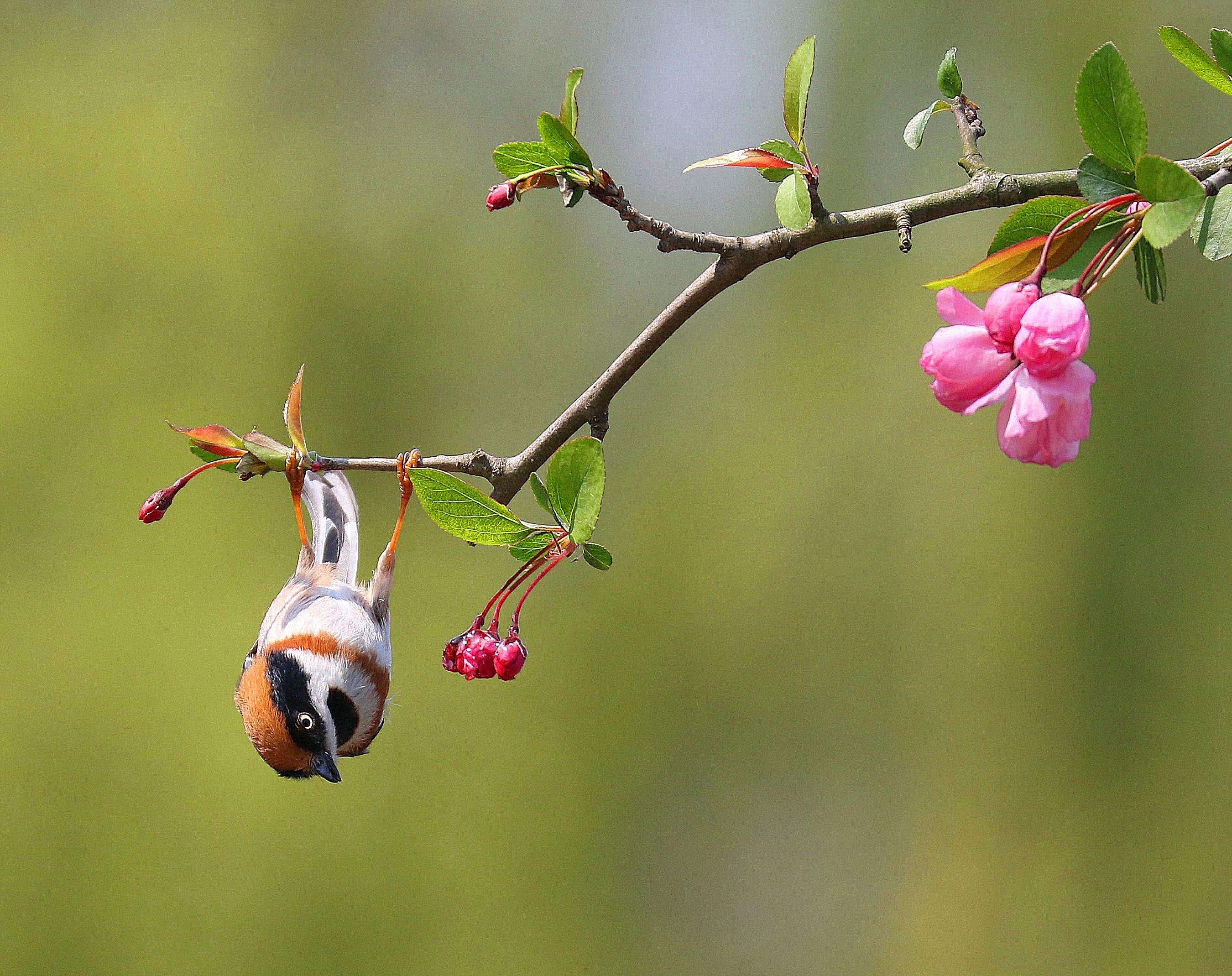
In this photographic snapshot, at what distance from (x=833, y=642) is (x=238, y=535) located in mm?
2850

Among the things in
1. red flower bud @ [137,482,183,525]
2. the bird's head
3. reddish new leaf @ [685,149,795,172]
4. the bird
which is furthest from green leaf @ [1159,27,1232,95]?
the bird's head

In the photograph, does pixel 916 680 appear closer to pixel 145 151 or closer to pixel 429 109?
pixel 429 109

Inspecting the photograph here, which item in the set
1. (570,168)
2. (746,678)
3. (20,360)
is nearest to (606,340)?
(746,678)

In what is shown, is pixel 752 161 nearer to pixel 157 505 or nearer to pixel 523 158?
pixel 523 158

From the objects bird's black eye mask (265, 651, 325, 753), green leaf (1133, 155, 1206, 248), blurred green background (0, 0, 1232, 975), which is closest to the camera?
green leaf (1133, 155, 1206, 248)

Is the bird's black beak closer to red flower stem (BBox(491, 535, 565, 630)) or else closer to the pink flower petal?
red flower stem (BBox(491, 535, 565, 630))

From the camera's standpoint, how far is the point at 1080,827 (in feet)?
13.5

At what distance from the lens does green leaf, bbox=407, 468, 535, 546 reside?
55cm

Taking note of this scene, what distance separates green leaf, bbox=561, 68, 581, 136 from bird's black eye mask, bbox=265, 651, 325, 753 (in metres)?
0.86

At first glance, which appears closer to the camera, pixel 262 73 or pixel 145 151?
pixel 145 151

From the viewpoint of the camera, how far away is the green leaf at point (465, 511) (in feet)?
1.80

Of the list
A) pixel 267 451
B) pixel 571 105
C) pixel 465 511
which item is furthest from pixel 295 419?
pixel 571 105

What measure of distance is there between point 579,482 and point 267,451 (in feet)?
0.81

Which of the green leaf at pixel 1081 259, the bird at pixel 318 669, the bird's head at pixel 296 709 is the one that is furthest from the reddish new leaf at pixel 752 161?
the bird's head at pixel 296 709
